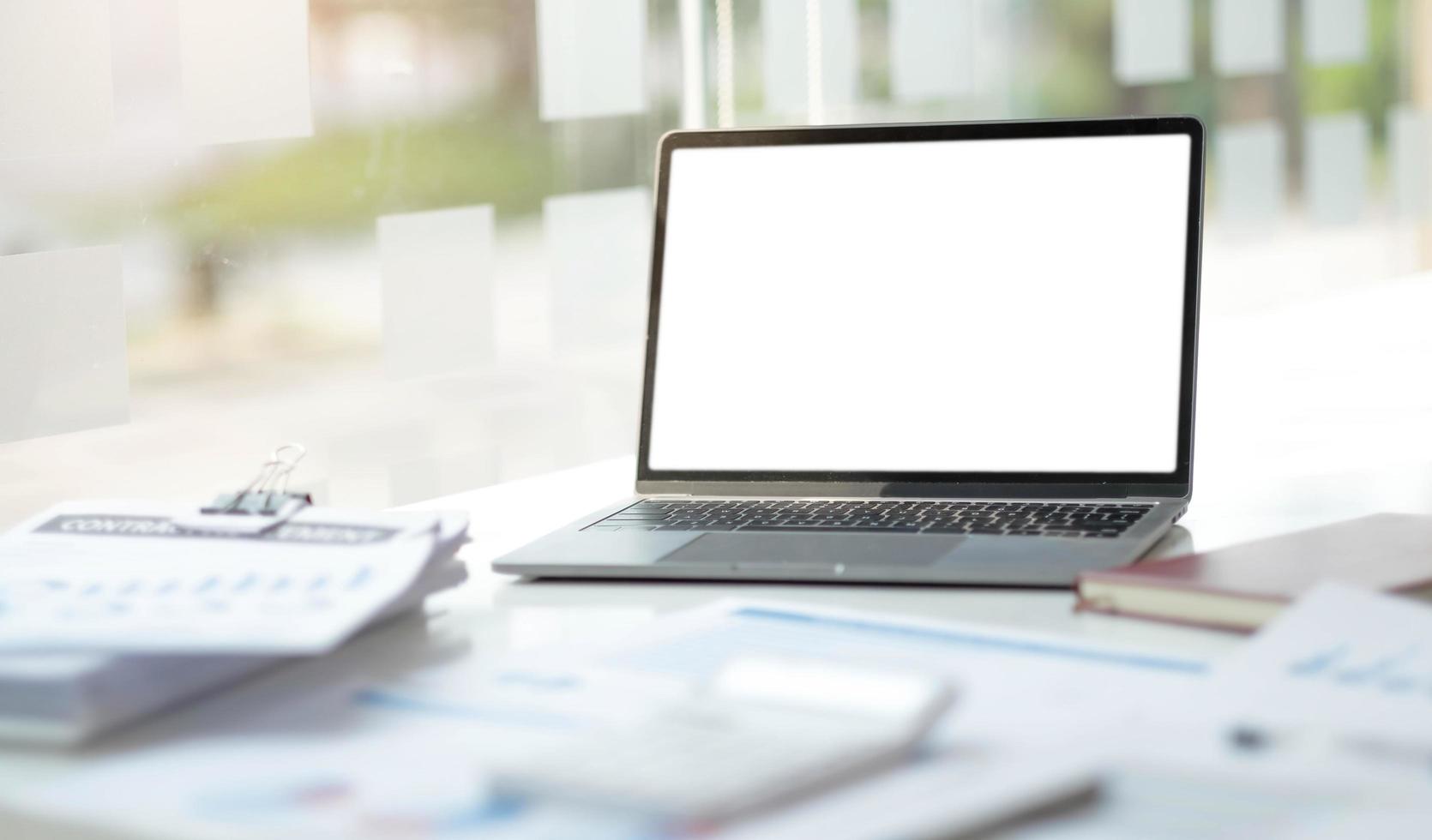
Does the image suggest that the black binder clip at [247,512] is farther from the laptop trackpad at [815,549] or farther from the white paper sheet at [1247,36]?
the white paper sheet at [1247,36]

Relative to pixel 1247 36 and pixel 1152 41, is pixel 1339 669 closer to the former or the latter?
pixel 1152 41

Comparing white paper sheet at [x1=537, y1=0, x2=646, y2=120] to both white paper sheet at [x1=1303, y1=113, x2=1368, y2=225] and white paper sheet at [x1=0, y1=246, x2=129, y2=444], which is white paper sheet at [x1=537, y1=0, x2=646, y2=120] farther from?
white paper sheet at [x1=1303, y1=113, x2=1368, y2=225]

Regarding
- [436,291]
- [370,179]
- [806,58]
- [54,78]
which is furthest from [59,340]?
[806,58]

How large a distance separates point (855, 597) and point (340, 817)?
14.5 inches

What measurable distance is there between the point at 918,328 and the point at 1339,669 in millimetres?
517

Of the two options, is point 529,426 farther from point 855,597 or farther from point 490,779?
point 490,779

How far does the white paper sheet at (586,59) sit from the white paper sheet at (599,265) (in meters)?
0.15

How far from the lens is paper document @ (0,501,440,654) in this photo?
0.68 m

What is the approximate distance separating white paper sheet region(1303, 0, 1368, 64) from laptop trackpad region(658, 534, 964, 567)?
4.00 m

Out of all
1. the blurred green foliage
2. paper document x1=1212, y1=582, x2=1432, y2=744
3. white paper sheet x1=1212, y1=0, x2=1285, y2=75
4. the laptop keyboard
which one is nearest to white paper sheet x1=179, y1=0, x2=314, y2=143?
the blurred green foliage

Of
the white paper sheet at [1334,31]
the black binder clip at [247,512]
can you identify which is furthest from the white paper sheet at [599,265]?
the white paper sheet at [1334,31]

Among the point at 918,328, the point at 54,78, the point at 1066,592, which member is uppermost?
the point at 54,78

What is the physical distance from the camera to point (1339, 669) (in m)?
0.63

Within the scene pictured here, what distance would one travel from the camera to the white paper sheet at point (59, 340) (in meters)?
1.71
